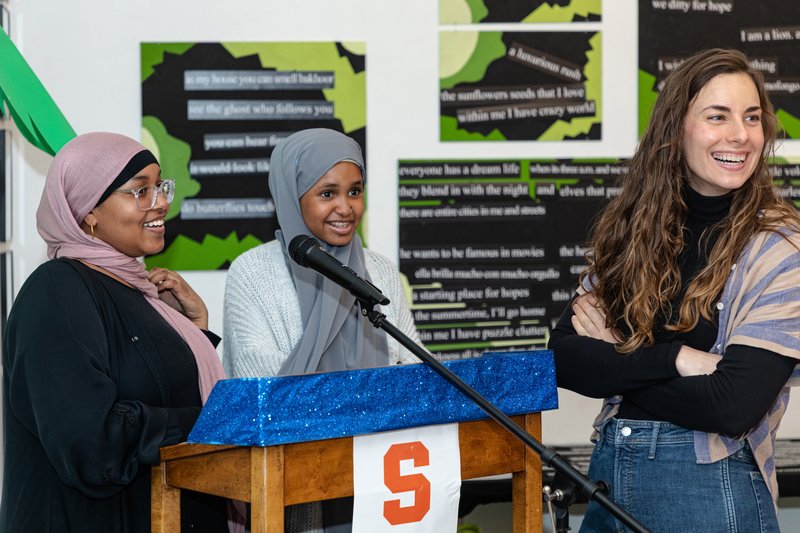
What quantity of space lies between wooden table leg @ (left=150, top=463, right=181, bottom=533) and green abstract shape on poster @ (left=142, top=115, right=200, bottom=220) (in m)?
1.90

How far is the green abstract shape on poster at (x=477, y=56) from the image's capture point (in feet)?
12.2

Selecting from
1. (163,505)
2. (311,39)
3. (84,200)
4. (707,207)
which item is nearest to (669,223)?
(707,207)

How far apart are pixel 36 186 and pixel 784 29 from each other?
3.02 metres

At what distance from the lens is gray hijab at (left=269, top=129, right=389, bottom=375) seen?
103 inches

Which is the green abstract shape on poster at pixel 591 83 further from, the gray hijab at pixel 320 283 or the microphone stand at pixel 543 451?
the microphone stand at pixel 543 451

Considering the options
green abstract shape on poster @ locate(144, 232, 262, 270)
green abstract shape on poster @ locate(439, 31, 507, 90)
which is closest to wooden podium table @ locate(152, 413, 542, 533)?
green abstract shape on poster @ locate(144, 232, 262, 270)

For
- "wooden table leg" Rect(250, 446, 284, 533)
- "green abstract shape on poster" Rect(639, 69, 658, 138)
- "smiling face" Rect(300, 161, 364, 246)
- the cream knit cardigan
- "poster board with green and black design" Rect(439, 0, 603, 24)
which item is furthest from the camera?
"green abstract shape on poster" Rect(639, 69, 658, 138)

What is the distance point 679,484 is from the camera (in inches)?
76.1

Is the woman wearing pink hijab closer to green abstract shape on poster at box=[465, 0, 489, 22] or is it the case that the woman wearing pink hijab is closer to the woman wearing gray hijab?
the woman wearing gray hijab

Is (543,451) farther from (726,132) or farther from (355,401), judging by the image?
(726,132)

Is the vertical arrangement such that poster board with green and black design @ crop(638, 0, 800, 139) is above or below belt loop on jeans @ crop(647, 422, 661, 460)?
above

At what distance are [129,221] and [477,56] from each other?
1888 mm

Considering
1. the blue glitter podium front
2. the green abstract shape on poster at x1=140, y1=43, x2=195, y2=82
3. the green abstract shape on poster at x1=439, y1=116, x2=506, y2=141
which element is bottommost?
the blue glitter podium front

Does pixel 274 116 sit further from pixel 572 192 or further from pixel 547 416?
pixel 547 416
